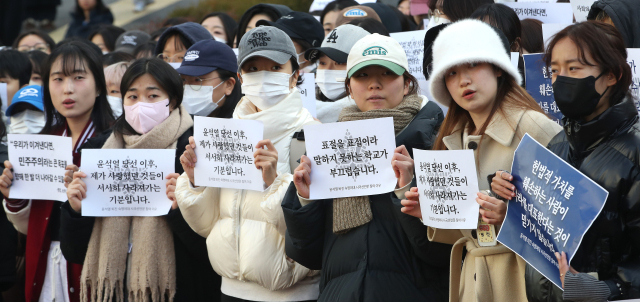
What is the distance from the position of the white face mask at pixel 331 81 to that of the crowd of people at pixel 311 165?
0.02 meters

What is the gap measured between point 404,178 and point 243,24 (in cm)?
451

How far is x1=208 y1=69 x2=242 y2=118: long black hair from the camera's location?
5.50 metres

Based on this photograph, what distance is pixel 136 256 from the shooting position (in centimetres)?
485

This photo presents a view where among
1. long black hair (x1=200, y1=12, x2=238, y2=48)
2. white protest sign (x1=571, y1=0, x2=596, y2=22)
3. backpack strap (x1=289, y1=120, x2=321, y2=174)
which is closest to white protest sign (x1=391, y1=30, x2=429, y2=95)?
white protest sign (x1=571, y1=0, x2=596, y2=22)

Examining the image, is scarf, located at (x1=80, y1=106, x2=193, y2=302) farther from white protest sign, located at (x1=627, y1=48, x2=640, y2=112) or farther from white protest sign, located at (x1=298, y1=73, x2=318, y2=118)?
white protest sign, located at (x1=627, y1=48, x2=640, y2=112)

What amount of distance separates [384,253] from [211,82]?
2448 millimetres

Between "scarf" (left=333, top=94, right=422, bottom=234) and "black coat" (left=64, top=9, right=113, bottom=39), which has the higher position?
"black coat" (left=64, top=9, right=113, bottom=39)

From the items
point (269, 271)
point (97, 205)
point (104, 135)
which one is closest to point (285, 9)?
point (104, 135)

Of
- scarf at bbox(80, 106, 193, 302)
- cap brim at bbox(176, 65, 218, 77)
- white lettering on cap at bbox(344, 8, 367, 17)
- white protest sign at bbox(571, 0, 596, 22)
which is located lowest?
scarf at bbox(80, 106, 193, 302)

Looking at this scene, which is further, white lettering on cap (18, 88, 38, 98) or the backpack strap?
white lettering on cap (18, 88, 38, 98)

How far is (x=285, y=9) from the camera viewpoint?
786cm

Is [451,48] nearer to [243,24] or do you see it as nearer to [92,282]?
[92,282]

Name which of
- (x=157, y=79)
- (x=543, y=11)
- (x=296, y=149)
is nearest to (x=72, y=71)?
(x=157, y=79)

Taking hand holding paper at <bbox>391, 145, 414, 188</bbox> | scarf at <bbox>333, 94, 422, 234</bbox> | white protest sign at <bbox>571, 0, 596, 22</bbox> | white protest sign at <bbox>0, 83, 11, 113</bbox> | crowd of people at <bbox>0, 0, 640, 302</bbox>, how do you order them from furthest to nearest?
white protest sign at <bbox>0, 83, 11, 113</bbox> < white protest sign at <bbox>571, 0, 596, 22</bbox> < scarf at <bbox>333, 94, 422, 234</bbox> < hand holding paper at <bbox>391, 145, 414, 188</bbox> < crowd of people at <bbox>0, 0, 640, 302</bbox>
